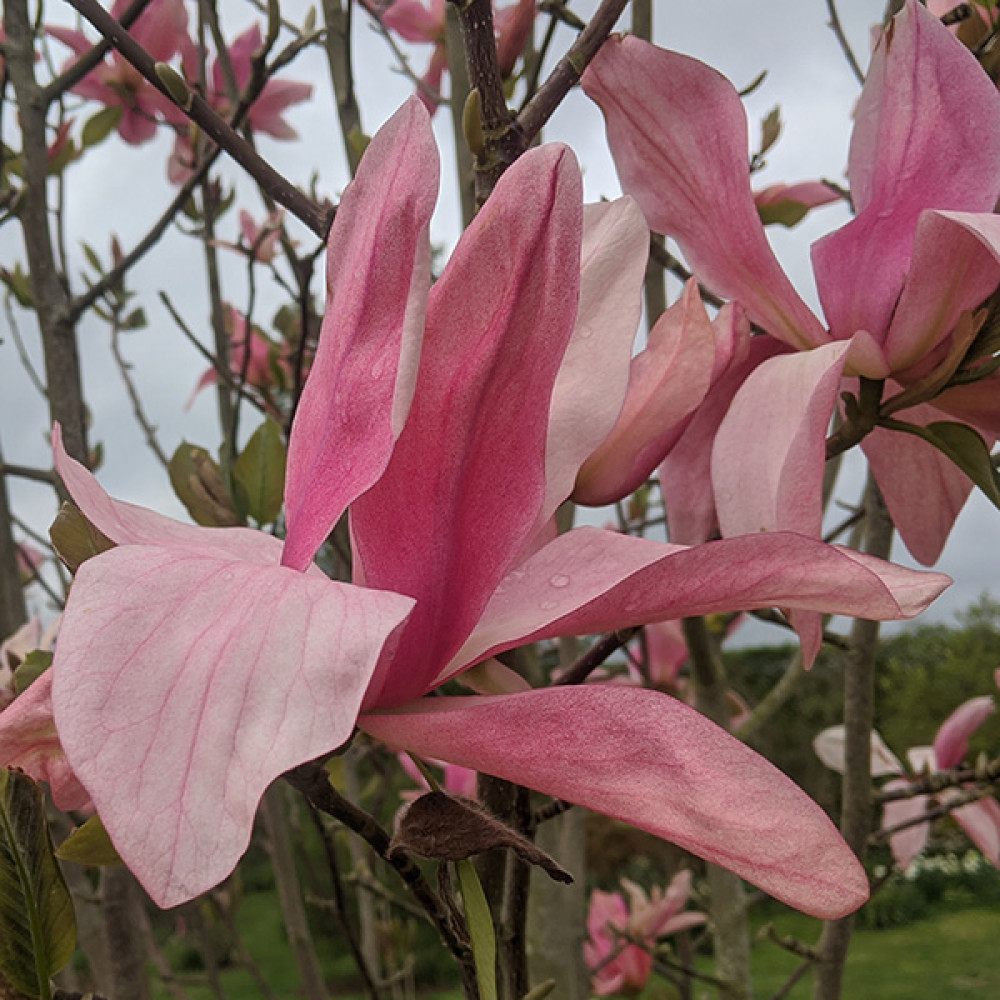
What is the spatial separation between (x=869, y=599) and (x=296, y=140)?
150cm

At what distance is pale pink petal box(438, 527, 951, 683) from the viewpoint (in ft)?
1.13

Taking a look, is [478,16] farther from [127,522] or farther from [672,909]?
[672,909]

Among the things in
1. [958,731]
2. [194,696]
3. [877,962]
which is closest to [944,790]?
[958,731]

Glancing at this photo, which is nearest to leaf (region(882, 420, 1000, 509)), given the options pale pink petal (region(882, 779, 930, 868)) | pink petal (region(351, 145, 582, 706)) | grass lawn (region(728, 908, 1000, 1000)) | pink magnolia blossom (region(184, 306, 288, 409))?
pink petal (region(351, 145, 582, 706))

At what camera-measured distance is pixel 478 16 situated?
0.47 meters

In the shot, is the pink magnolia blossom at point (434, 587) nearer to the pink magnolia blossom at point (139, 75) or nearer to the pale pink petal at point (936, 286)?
the pale pink petal at point (936, 286)

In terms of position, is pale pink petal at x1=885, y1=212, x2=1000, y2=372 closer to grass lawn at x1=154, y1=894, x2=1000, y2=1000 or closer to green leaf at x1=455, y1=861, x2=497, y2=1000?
green leaf at x1=455, y1=861, x2=497, y2=1000

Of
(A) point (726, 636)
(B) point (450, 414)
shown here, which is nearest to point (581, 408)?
(B) point (450, 414)

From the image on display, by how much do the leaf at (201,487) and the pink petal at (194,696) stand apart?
41cm

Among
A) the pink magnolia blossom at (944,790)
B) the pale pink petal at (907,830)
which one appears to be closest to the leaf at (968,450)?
the pink magnolia blossom at (944,790)

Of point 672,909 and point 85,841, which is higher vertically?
point 85,841

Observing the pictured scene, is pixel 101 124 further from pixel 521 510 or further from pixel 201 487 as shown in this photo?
pixel 521 510

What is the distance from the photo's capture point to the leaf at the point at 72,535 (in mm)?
385

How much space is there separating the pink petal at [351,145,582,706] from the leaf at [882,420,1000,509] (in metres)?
0.24
